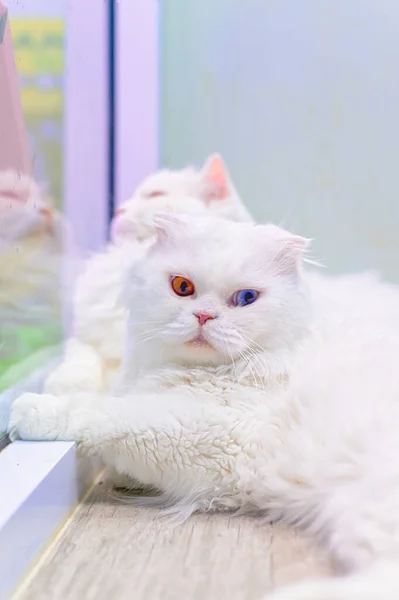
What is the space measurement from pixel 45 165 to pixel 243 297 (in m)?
0.61

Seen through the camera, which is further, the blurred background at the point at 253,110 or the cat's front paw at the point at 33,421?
the blurred background at the point at 253,110

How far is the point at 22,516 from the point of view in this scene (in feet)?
3.11

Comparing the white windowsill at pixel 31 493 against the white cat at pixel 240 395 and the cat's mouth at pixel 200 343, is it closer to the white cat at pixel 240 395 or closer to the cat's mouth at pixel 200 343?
the white cat at pixel 240 395

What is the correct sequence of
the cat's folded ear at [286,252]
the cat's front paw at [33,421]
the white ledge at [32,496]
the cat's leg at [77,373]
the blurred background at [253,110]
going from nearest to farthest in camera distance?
1. the white ledge at [32,496]
2. the cat's front paw at [33,421]
3. the cat's folded ear at [286,252]
4. the cat's leg at [77,373]
5. the blurred background at [253,110]

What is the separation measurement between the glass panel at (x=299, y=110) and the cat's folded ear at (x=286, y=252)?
2.49 feet

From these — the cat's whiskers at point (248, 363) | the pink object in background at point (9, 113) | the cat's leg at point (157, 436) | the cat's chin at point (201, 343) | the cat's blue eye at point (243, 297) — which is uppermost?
the pink object in background at point (9, 113)

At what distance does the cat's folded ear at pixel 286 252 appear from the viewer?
1.34 metres

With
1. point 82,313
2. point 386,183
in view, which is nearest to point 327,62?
point 386,183

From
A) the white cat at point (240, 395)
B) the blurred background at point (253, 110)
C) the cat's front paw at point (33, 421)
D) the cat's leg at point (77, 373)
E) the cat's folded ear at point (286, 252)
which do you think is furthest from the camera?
the blurred background at point (253, 110)

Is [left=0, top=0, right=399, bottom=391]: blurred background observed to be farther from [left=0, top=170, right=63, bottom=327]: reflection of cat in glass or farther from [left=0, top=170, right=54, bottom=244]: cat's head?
[left=0, top=170, right=54, bottom=244]: cat's head

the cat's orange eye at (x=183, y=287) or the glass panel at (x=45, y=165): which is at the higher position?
the glass panel at (x=45, y=165)

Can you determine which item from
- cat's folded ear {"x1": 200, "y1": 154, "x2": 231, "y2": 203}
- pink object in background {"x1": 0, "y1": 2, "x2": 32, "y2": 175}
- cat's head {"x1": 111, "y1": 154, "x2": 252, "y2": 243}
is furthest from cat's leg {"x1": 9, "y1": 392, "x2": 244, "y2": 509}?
cat's folded ear {"x1": 200, "y1": 154, "x2": 231, "y2": 203}

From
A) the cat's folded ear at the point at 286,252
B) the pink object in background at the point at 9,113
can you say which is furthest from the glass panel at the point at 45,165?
the cat's folded ear at the point at 286,252

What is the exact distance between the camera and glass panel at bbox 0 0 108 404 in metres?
1.24
